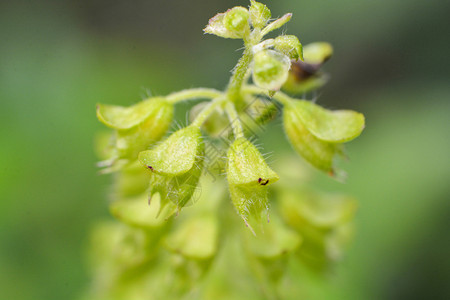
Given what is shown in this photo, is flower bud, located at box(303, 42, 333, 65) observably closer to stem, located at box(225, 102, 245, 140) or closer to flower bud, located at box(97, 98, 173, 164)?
stem, located at box(225, 102, 245, 140)

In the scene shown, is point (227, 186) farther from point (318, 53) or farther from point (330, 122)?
point (318, 53)

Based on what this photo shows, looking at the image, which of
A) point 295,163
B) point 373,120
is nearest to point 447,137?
point 373,120

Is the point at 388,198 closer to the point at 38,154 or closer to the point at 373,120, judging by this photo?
the point at 373,120

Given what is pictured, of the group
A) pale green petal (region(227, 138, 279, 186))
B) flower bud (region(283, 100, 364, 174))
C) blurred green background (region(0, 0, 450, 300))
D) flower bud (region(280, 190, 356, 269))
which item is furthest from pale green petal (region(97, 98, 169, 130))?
blurred green background (region(0, 0, 450, 300))

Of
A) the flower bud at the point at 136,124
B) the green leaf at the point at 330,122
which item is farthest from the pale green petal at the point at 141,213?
the green leaf at the point at 330,122

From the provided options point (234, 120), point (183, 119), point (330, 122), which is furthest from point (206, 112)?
point (183, 119)

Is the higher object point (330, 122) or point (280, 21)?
point (280, 21)
